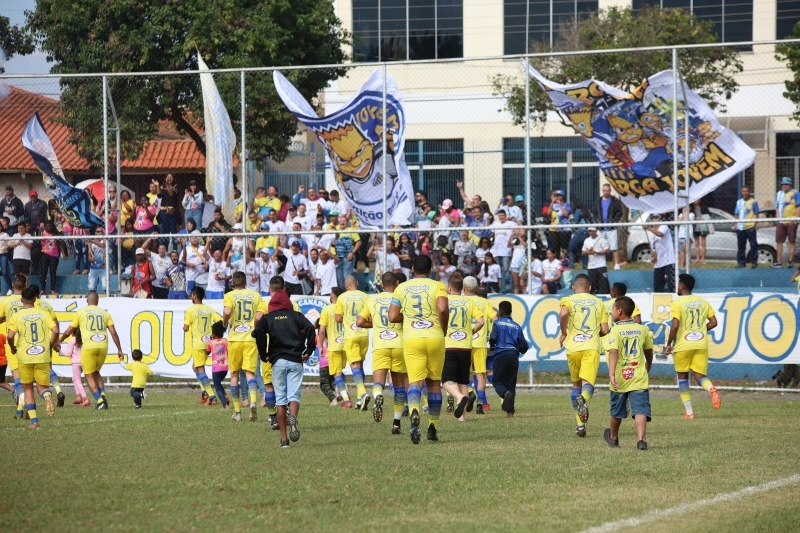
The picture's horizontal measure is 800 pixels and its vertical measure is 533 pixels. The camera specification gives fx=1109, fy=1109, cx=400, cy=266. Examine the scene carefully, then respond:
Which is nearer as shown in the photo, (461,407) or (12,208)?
(461,407)

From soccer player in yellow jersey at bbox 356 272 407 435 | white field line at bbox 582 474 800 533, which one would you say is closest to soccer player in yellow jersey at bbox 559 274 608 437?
soccer player in yellow jersey at bbox 356 272 407 435

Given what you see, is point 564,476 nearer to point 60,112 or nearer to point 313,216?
point 313,216

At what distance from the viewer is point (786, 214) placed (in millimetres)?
22391

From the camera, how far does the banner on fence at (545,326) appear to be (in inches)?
763

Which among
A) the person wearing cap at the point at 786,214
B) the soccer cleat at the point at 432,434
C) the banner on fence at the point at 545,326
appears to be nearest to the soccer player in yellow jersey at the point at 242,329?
the soccer cleat at the point at 432,434

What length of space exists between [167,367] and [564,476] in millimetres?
13230

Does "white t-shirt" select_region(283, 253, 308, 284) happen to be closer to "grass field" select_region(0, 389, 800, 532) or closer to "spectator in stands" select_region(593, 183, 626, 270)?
"spectator in stands" select_region(593, 183, 626, 270)

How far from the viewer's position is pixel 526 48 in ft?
133

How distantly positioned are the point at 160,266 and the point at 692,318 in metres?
11.2

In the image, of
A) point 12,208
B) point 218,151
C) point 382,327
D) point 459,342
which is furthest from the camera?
point 12,208

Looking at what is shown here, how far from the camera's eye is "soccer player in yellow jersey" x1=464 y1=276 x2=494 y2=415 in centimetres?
1633

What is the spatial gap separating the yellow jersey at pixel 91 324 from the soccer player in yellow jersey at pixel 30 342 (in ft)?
7.34

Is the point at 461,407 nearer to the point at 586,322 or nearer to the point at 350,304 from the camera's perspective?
the point at 586,322

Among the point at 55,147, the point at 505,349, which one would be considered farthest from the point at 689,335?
the point at 55,147
